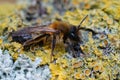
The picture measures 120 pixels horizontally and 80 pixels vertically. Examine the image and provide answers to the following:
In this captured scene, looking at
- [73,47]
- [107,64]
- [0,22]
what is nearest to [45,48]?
[73,47]

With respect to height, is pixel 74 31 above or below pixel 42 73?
above

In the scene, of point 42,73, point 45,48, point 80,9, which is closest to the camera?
point 42,73

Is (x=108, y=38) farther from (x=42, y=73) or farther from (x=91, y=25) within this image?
(x=42, y=73)

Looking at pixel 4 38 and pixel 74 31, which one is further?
pixel 4 38

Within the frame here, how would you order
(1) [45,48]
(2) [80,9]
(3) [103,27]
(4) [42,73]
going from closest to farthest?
(4) [42,73], (1) [45,48], (3) [103,27], (2) [80,9]

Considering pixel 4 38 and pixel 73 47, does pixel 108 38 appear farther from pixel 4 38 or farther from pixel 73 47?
pixel 4 38

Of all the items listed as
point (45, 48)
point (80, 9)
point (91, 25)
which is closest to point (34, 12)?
point (80, 9)
